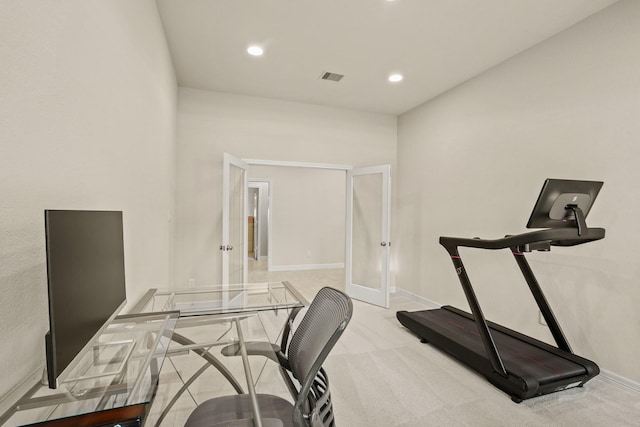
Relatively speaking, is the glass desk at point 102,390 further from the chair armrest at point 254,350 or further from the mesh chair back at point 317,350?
the mesh chair back at point 317,350

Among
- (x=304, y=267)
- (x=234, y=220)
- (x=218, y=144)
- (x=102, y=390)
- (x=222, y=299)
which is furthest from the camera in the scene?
(x=304, y=267)

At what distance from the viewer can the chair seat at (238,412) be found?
1.09 meters

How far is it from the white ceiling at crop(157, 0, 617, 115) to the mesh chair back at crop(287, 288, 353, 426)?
2.36 metres

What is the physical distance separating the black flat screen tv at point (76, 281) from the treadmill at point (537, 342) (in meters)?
2.46

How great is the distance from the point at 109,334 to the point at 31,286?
0.40 m

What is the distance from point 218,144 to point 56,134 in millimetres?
3297

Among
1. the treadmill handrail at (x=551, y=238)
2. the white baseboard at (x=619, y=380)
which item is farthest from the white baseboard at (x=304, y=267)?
the white baseboard at (x=619, y=380)

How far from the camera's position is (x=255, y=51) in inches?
124

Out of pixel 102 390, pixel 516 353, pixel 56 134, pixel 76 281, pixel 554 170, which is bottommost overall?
pixel 516 353

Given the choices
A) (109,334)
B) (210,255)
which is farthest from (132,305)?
(210,255)

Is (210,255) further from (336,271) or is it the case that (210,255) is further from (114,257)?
(336,271)

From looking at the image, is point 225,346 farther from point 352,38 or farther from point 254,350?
point 352,38

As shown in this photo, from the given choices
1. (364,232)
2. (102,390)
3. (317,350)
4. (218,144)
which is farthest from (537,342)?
(218,144)

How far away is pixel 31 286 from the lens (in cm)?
88
